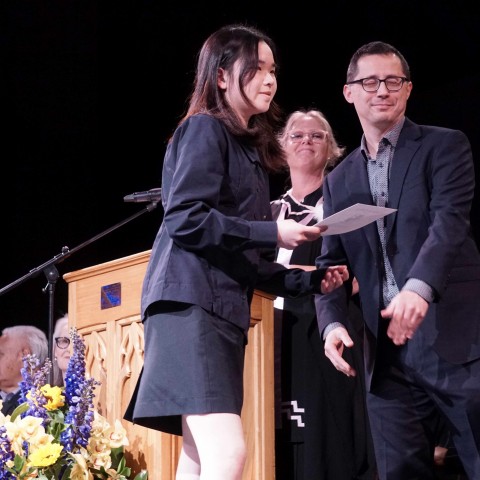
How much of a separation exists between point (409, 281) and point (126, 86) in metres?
3.78

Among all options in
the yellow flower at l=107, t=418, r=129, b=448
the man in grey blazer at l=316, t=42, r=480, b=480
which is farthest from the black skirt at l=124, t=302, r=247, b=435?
the yellow flower at l=107, t=418, r=129, b=448

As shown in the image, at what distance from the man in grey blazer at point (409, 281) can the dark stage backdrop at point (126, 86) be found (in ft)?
7.85

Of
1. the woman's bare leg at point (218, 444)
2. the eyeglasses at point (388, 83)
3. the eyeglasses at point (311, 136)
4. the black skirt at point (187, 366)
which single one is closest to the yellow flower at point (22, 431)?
the black skirt at point (187, 366)

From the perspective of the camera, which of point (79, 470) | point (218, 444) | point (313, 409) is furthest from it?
point (313, 409)

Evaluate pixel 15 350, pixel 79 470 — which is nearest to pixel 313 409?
pixel 79 470

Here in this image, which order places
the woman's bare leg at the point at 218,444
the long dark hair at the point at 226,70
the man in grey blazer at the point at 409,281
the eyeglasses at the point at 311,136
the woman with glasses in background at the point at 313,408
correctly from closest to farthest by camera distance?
the woman's bare leg at the point at 218,444
the long dark hair at the point at 226,70
the man in grey blazer at the point at 409,281
the woman with glasses in background at the point at 313,408
the eyeglasses at the point at 311,136

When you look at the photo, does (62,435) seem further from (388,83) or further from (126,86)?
(126,86)

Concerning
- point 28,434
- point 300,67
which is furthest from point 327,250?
point 300,67

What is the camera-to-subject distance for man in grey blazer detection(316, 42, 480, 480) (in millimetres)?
2223

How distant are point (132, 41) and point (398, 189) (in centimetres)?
342

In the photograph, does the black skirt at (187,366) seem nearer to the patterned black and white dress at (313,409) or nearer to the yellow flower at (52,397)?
the yellow flower at (52,397)

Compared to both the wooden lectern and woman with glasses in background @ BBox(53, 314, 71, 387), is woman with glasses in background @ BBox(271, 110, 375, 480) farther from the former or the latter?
woman with glasses in background @ BBox(53, 314, 71, 387)

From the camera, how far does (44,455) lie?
2.47 metres

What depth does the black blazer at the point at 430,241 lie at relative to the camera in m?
2.24
